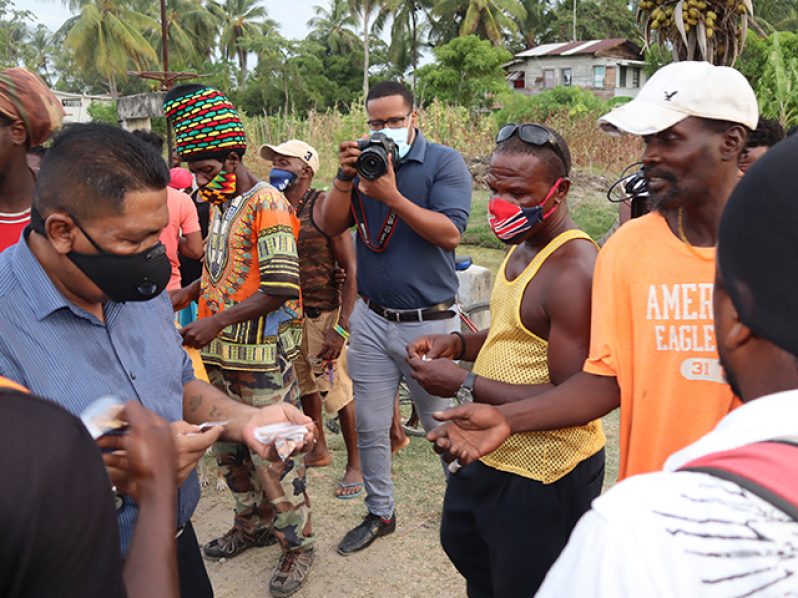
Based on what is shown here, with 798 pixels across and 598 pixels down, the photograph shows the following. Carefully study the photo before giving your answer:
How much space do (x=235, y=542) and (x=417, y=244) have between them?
Result: 179 cm

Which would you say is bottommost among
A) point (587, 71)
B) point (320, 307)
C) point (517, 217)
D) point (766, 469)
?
point (320, 307)

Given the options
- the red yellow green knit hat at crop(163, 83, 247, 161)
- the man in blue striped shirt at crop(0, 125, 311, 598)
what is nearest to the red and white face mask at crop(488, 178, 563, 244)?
the man in blue striped shirt at crop(0, 125, 311, 598)

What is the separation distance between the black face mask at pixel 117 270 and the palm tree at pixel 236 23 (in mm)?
46060

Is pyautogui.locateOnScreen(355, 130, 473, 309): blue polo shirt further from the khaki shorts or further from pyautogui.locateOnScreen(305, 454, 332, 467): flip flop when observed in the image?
pyautogui.locateOnScreen(305, 454, 332, 467): flip flop

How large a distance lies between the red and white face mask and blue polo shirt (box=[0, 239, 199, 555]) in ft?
3.78

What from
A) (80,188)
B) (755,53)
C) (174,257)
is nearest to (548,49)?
(755,53)

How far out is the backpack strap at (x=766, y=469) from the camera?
2.32 ft

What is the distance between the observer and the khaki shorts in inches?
174

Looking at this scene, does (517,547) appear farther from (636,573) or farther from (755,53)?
(755,53)

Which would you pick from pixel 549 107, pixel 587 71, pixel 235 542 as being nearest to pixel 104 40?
pixel 549 107

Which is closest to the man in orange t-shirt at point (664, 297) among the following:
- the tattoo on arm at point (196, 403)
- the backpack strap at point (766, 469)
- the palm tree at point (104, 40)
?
the tattoo on arm at point (196, 403)

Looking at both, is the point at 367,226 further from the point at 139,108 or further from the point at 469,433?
the point at 139,108

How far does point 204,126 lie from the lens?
314 cm

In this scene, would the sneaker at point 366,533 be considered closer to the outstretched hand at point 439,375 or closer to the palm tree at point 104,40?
the outstretched hand at point 439,375
